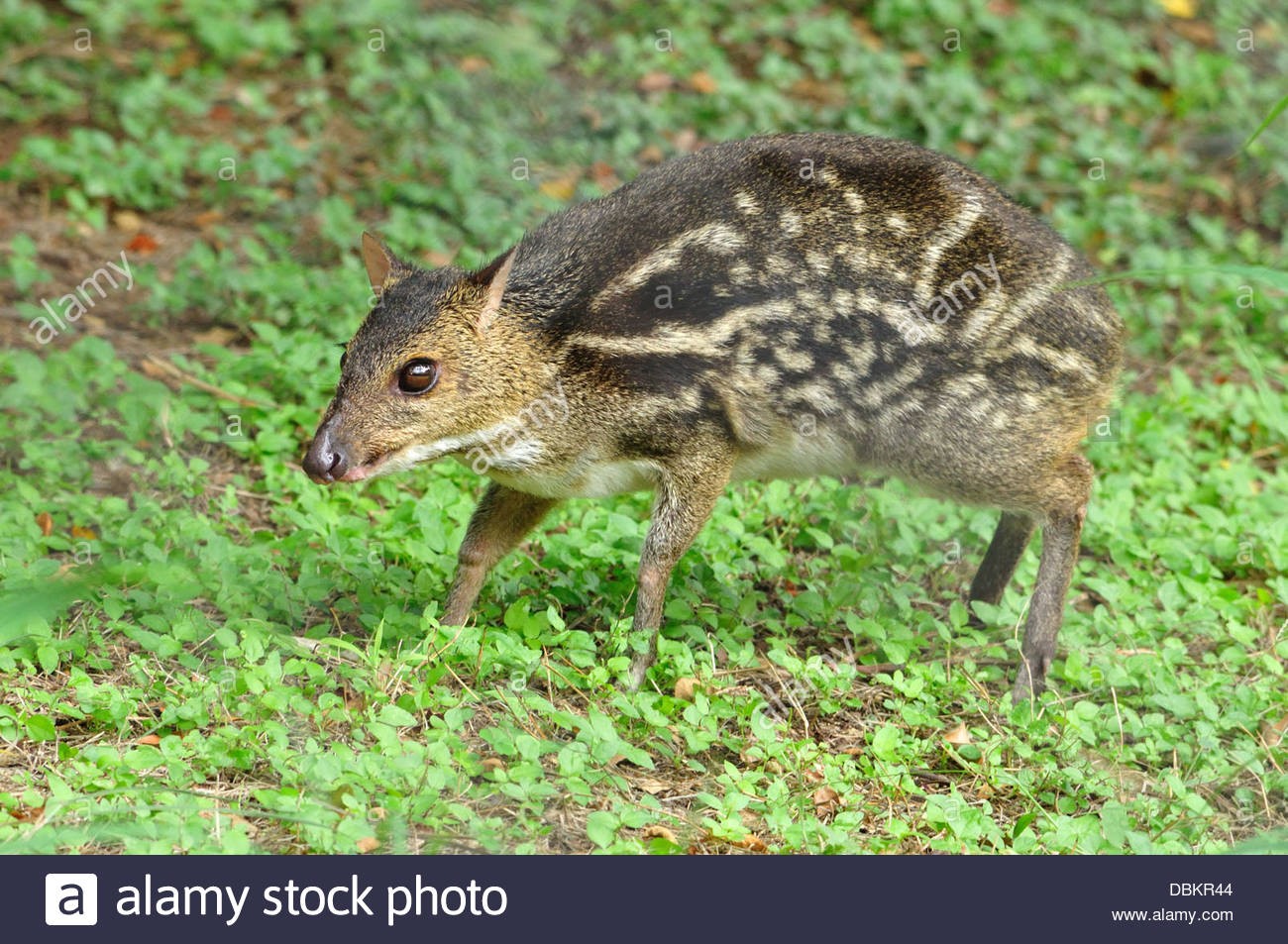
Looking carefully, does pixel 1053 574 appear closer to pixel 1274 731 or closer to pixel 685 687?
pixel 1274 731

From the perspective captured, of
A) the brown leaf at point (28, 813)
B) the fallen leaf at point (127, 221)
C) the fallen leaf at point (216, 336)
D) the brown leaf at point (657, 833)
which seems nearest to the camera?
the brown leaf at point (28, 813)

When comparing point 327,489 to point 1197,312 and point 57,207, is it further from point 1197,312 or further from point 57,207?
point 1197,312

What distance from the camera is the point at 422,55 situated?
11.3 m

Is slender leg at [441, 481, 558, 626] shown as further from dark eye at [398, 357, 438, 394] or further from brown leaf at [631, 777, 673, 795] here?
brown leaf at [631, 777, 673, 795]

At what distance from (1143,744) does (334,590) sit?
320cm

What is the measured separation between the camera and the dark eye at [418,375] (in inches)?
241

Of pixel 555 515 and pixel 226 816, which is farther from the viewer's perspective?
pixel 555 515

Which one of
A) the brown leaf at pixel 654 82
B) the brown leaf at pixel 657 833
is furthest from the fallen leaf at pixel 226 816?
the brown leaf at pixel 654 82

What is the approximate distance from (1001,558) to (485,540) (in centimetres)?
222

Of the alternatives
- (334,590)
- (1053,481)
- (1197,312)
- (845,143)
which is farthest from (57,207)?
(1197,312)

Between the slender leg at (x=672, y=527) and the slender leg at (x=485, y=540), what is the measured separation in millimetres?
564

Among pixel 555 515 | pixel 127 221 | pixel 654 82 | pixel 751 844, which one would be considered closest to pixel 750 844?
pixel 751 844

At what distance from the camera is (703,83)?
37.1 feet

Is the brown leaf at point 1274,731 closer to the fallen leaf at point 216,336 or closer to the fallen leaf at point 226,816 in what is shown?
the fallen leaf at point 226,816
